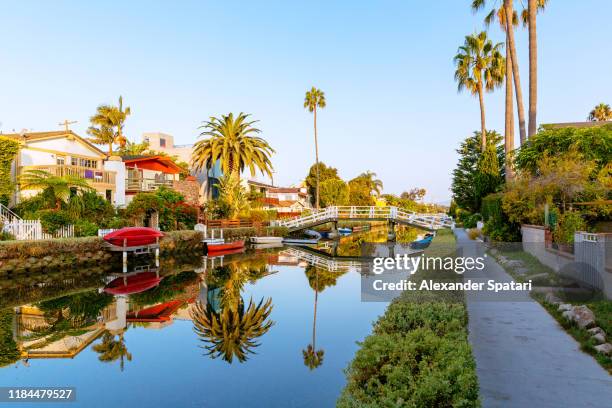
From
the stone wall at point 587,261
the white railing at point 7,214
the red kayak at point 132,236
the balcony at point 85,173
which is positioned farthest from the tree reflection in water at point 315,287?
the balcony at point 85,173

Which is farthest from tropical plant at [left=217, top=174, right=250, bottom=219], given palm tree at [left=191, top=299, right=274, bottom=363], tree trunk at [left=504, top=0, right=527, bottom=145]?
palm tree at [left=191, top=299, right=274, bottom=363]

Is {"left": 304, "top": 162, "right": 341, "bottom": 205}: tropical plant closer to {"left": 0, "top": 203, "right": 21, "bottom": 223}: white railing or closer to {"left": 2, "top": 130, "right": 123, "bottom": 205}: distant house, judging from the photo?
{"left": 2, "top": 130, "right": 123, "bottom": 205}: distant house

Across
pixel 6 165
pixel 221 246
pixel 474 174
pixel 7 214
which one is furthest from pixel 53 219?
pixel 474 174

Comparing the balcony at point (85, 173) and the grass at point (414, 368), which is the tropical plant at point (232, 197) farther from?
the grass at point (414, 368)

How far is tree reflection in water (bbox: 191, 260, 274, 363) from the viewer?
11.6 meters

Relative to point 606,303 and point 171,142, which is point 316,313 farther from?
point 171,142

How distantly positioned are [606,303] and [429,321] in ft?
22.0

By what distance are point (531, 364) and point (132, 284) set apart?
1850 centimetres

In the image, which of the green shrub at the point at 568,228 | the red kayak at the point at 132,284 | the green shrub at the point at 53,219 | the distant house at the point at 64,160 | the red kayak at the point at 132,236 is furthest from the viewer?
the distant house at the point at 64,160

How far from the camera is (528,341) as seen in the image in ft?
28.7

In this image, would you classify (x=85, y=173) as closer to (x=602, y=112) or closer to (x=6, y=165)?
(x=6, y=165)

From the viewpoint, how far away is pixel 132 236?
89.6 feet

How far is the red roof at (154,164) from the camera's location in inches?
1609

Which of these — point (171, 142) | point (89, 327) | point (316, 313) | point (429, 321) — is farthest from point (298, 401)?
point (171, 142)
